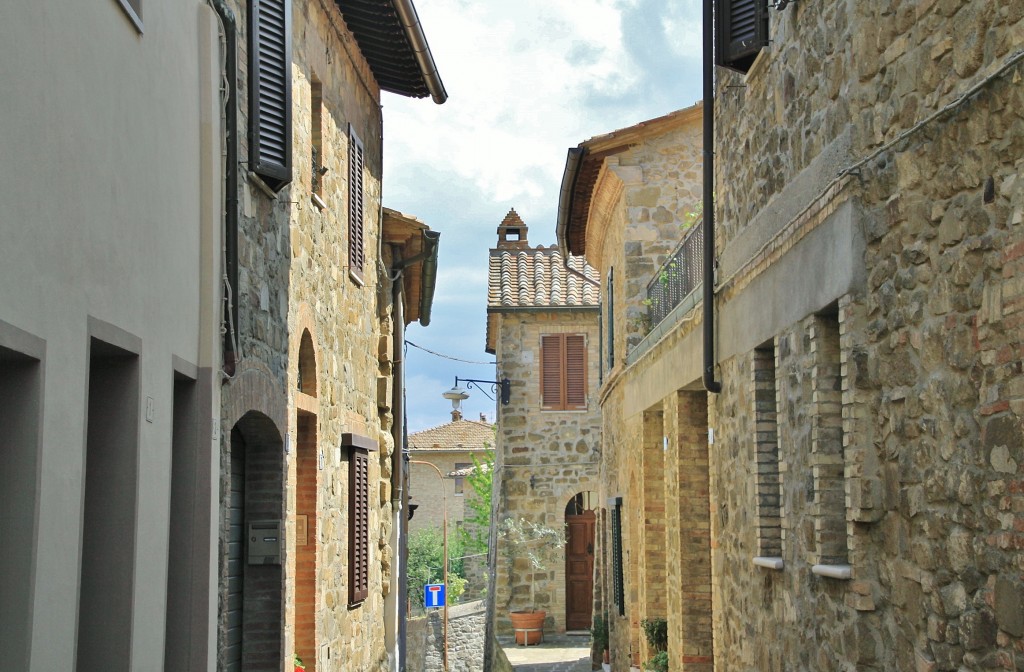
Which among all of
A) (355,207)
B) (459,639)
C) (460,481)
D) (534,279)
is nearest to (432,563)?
(460,481)

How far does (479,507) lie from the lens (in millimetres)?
33562

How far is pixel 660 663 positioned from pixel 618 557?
3391mm

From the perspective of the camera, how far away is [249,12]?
341 inches

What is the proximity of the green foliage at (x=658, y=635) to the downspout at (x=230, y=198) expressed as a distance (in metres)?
7.08

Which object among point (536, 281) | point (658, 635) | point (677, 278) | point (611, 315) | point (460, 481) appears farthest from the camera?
point (460, 481)

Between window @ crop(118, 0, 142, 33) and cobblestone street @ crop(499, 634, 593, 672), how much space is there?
Answer: 14.2m

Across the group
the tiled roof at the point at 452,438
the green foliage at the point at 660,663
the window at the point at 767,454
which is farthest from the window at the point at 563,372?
the tiled roof at the point at 452,438

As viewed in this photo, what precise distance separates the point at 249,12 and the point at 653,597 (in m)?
7.98

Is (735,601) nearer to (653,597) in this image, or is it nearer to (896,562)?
(896,562)

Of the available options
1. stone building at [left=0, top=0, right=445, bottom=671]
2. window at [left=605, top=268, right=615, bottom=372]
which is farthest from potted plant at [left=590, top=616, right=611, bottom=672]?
stone building at [left=0, top=0, right=445, bottom=671]

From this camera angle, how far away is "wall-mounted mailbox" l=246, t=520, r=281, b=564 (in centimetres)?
922

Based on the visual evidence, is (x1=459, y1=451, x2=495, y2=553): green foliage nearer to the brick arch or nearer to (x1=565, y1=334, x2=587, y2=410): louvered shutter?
(x1=565, y1=334, x2=587, y2=410): louvered shutter

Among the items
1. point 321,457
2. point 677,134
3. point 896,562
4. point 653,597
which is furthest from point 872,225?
point 677,134

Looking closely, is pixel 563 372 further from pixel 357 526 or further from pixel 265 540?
pixel 265 540
